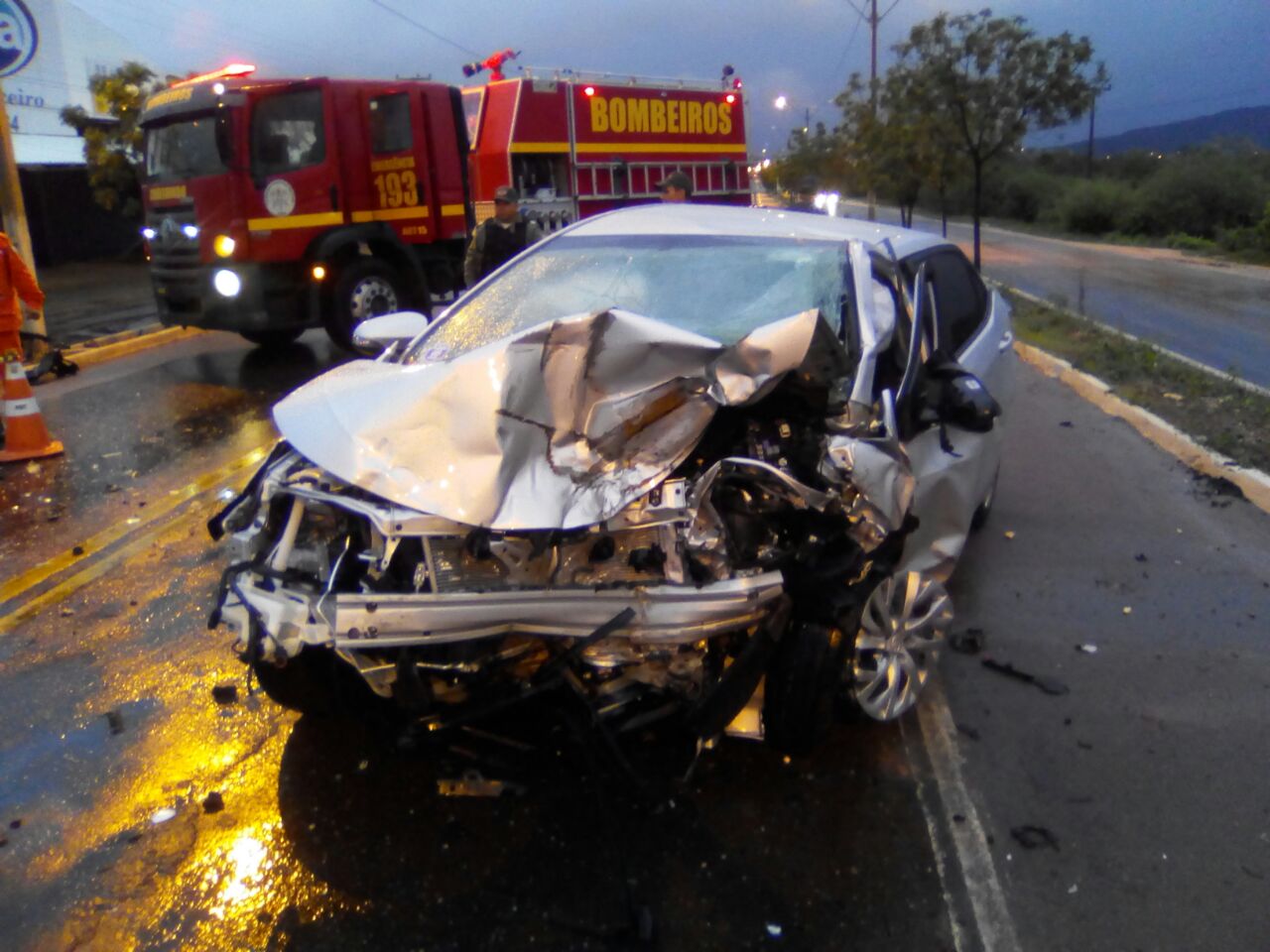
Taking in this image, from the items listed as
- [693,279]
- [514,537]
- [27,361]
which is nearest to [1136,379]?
[693,279]

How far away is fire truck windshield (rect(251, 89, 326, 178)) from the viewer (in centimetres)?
1105

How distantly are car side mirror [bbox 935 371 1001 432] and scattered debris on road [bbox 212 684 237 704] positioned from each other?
3.00 meters

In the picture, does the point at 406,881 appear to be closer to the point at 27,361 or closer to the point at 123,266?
the point at 27,361

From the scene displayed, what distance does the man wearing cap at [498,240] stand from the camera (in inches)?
333

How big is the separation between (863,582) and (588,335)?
1.26 metres

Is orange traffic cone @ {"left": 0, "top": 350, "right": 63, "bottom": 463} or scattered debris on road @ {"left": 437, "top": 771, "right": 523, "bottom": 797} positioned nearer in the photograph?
scattered debris on road @ {"left": 437, "top": 771, "right": 523, "bottom": 797}

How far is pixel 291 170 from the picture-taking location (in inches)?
443

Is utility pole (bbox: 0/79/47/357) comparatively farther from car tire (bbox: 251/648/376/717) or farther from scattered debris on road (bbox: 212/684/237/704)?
car tire (bbox: 251/648/376/717)

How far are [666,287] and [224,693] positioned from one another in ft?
8.03

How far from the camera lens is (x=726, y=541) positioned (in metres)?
3.30

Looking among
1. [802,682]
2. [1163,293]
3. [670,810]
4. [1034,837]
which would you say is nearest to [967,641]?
[1034,837]

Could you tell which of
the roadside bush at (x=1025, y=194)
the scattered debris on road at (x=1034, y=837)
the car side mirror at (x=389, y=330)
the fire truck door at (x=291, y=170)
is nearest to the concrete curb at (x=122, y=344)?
the fire truck door at (x=291, y=170)

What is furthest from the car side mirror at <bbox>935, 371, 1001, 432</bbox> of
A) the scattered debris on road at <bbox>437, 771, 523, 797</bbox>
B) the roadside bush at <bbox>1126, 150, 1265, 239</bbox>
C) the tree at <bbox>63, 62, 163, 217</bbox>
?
the roadside bush at <bbox>1126, 150, 1265, 239</bbox>

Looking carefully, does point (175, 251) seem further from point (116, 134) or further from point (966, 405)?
point (116, 134)
